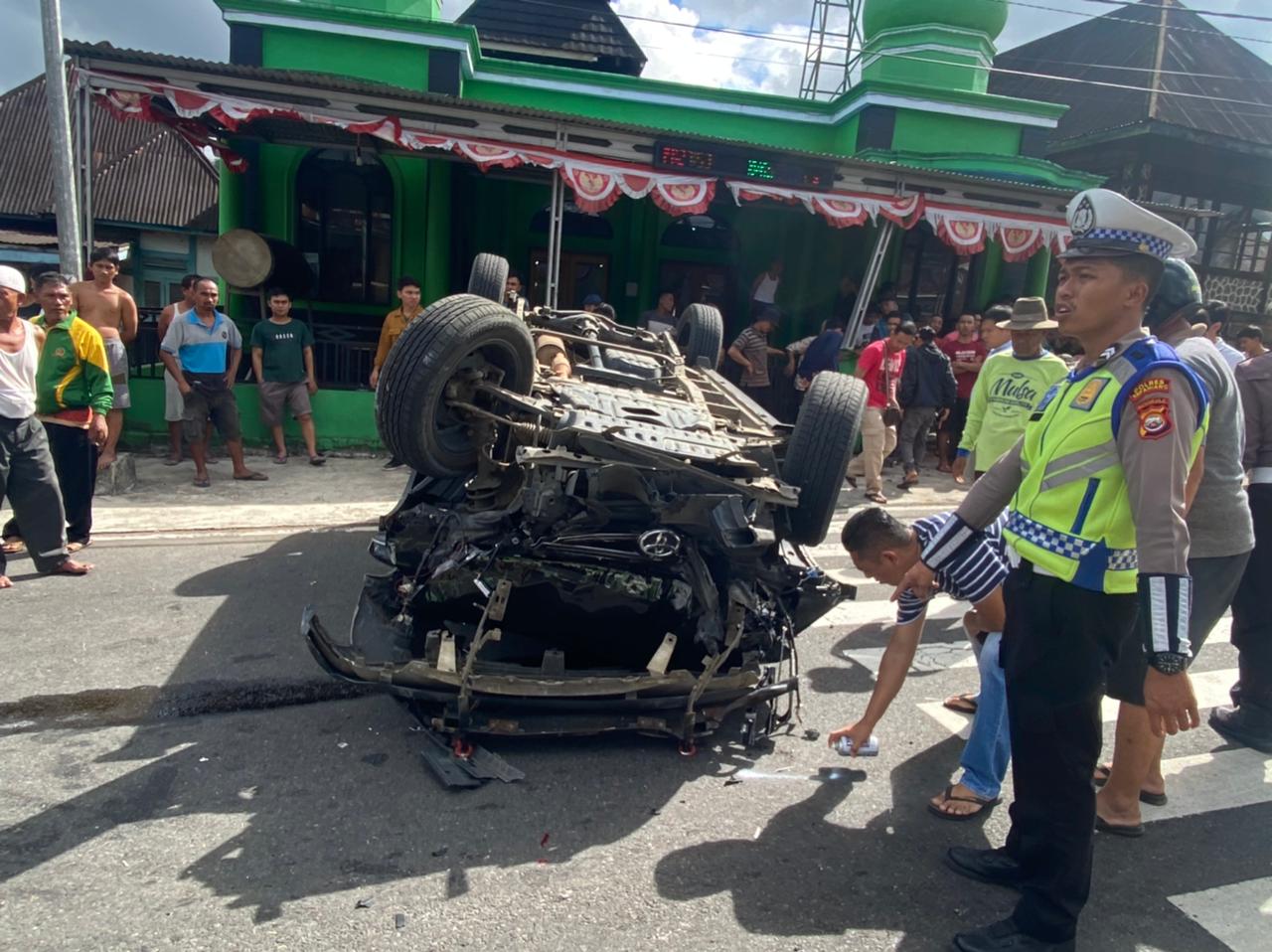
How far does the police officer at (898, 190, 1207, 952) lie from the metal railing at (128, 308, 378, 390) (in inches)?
345

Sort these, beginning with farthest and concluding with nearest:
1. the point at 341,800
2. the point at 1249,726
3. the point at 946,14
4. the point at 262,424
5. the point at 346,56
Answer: the point at 946,14, the point at 346,56, the point at 262,424, the point at 1249,726, the point at 341,800

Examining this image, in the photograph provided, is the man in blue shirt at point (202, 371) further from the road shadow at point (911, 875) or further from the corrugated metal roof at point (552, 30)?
the corrugated metal roof at point (552, 30)

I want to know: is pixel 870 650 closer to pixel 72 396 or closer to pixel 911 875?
pixel 911 875

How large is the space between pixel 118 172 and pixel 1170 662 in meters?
31.1

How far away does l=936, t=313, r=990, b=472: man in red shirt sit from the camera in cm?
1017

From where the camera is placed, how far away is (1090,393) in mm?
2246

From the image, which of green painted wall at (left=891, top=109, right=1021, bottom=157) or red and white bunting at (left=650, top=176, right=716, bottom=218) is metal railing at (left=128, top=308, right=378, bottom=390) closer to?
red and white bunting at (left=650, top=176, right=716, bottom=218)

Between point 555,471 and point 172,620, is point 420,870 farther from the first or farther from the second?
point 172,620

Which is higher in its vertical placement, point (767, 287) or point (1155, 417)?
point (767, 287)

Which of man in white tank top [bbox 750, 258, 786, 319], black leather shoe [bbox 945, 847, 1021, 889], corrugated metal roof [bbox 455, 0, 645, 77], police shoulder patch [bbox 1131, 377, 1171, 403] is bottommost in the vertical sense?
black leather shoe [bbox 945, 847, 1021, 889]

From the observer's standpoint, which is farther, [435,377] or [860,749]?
[435,377]

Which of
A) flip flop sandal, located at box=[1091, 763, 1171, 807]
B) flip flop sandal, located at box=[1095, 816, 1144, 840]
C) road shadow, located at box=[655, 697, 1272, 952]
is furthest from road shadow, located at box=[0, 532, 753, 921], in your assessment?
flip flop sandal, located at box=[1091, 763, 1171, 807]

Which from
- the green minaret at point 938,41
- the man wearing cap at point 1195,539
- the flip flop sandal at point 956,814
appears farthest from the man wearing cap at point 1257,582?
the green minaret at point 938,41

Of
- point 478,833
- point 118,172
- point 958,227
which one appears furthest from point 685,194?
point 118,172
